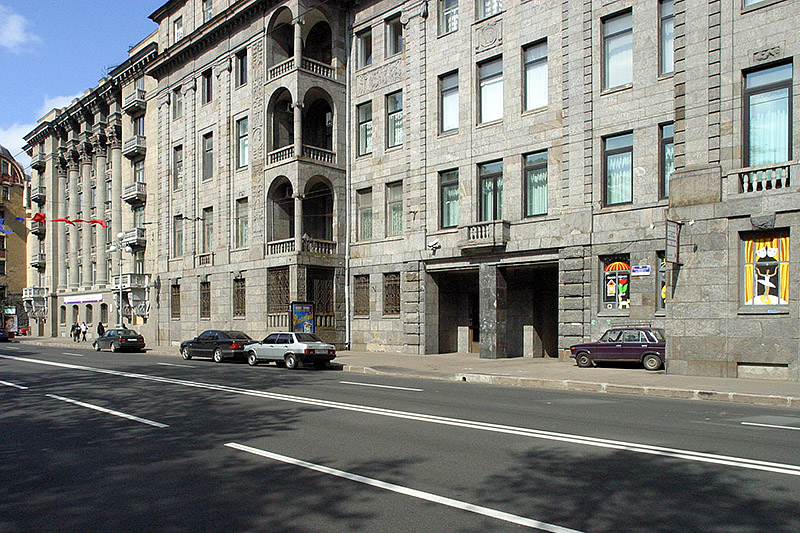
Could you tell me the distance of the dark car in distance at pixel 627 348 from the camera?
2039 cm

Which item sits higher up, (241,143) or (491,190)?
(241,143)

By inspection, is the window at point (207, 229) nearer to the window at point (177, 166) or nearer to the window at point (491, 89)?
the window at point (177, 166)

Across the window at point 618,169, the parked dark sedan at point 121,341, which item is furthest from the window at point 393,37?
the parked dark sedan at point 121,341

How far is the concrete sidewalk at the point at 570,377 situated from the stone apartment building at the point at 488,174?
131 centimetres

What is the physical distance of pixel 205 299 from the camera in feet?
131

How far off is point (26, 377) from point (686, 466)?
1887 centimetres

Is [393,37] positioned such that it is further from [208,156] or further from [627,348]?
[627,348]

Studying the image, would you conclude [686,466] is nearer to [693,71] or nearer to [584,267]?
[693,71]

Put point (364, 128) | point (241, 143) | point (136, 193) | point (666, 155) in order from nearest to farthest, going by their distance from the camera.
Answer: point (666, 155), point (364, 128), point (241, 143), point (136, 193)

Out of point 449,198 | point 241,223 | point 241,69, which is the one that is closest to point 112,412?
point 449,198

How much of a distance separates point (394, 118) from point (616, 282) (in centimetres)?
1334

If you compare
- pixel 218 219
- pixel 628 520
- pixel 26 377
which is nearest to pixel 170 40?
pixel 218 219

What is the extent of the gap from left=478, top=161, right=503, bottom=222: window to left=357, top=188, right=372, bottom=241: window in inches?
269

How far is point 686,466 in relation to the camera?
24.7 ft
